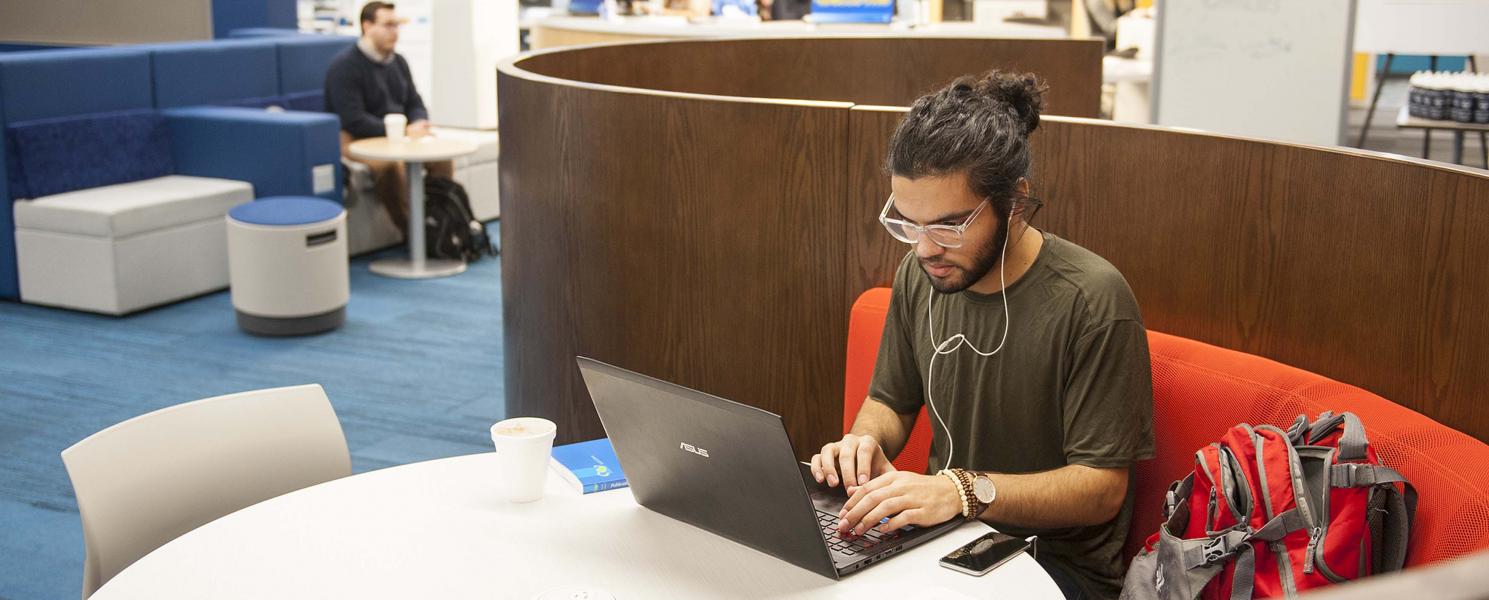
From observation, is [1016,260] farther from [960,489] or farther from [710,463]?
[710,463]

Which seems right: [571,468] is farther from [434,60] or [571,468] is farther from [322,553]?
[434,60]

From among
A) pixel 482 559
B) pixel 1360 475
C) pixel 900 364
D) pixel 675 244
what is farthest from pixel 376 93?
pixel 1360 475

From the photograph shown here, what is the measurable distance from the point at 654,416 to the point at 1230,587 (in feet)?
2.70

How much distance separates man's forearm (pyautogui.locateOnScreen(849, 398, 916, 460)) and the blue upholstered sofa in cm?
432

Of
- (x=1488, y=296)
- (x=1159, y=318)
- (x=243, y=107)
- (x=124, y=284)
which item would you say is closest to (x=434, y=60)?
(x=243, y=107)

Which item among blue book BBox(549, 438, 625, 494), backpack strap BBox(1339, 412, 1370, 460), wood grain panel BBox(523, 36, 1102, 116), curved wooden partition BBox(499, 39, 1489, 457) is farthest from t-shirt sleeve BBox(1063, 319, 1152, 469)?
wood grain panel BBox(523, 36, 1102, 116)

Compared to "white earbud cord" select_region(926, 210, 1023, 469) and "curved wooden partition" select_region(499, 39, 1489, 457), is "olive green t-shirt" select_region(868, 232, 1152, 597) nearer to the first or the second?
"white earbud cord" select_region(926, 210, 1023, 469)

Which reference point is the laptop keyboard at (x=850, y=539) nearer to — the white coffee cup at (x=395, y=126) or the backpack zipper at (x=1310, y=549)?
the backpack zipper at (x=1310, y=549)

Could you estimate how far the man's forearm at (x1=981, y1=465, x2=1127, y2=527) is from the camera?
1.95 m

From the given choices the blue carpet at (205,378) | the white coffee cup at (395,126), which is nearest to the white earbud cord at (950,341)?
the blue carpet at (205,378)

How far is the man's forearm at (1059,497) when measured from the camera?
1.95m

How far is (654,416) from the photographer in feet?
5.71

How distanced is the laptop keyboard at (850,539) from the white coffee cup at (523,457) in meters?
0.42

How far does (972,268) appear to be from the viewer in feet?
6.79
